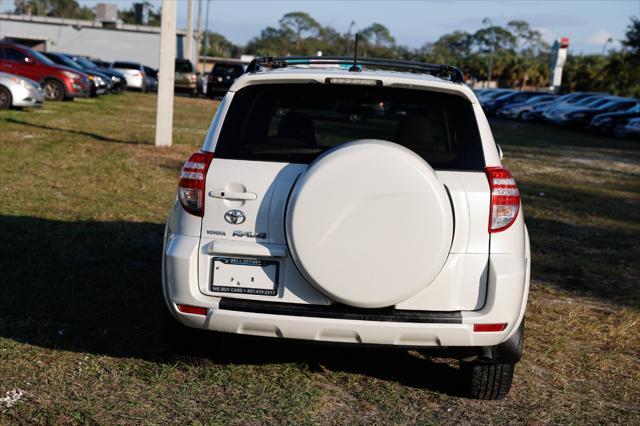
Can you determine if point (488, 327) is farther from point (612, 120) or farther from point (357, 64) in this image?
point (612, 120)

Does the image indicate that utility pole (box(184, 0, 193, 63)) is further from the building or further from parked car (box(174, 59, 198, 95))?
parked car (box(174, 59, 198, 95))

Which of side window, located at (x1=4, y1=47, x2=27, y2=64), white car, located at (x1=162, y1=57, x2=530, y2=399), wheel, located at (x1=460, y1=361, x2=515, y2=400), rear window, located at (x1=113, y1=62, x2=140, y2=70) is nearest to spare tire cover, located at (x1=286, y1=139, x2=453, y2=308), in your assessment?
white car, located at (x1=162, y1=57, x2=530, y2=399)

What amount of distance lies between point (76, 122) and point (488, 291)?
17143 millimetres

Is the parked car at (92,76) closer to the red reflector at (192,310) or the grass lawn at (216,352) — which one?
the grass lawn at (216,352)

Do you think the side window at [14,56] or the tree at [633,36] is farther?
the tree at [633,36]

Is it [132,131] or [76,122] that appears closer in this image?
[132,131]

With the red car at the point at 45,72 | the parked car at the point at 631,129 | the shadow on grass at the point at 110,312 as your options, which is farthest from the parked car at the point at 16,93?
the parked car at the point at 631,129

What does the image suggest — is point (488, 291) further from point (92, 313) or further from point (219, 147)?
point (92, 313)

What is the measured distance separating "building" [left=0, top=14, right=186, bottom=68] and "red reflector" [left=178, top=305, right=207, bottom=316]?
65133mm

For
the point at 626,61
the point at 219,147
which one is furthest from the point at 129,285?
the point at 626,61

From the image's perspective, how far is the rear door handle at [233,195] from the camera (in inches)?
161

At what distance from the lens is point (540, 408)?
15.0 feet

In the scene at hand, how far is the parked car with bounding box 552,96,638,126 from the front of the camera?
34.4 metres

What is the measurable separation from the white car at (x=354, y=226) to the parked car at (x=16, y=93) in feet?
57.7
